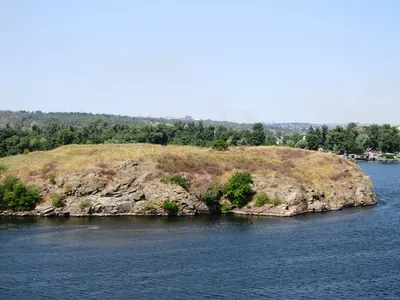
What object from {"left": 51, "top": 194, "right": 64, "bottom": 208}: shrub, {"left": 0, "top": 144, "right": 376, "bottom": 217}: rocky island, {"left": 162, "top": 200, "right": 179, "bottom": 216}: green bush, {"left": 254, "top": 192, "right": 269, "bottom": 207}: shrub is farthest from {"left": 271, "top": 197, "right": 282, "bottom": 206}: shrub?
{"left": 51, "top": 194, "right": 64, "bottom": 208}: shrub

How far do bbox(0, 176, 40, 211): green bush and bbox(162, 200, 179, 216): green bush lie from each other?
961 inches

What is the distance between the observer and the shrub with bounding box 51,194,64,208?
97562 millimetres

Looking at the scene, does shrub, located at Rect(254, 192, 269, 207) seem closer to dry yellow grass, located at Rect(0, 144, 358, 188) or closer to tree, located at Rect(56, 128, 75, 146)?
dry yellow grass, located at Rect(0, 144, 358, 188)

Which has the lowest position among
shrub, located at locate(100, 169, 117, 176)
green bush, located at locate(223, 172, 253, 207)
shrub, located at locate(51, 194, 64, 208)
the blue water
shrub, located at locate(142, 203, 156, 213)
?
the blue water

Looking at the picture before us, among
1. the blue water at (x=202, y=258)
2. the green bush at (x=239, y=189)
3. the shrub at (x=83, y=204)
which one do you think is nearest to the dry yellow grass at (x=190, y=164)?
the green bush at (x=239, y=189)

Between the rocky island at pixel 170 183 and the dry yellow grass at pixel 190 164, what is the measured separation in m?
0.21

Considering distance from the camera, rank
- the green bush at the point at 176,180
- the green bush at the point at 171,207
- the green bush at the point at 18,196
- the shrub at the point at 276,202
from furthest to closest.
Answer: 1. the green bush at the point at 176,180
2. the shrub at the point at 276,202
3. the green bush at the point at 18,196
4. the green bush at the point at 171,207

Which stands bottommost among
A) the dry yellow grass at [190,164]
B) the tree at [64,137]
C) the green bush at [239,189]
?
the green bush at [239,189]

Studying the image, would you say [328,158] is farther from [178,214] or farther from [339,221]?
[178,214]

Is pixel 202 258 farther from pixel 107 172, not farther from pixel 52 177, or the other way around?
pixel 52 177

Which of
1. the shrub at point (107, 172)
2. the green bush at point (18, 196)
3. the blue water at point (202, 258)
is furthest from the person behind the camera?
the shrub at point (107, 172)

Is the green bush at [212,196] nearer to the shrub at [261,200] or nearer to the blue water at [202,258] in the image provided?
the blue water at [202,258]

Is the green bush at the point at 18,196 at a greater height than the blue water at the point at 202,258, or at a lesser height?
greater

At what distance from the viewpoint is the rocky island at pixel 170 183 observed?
9850cm
